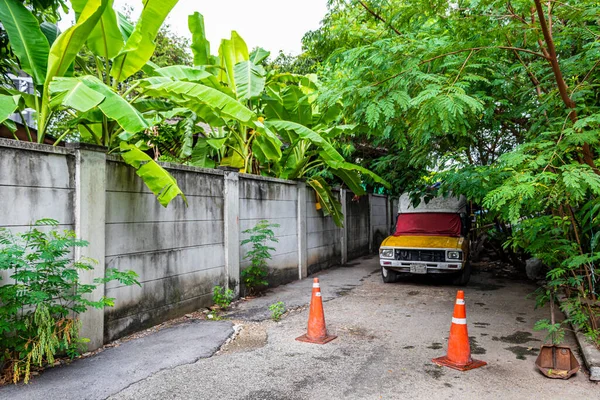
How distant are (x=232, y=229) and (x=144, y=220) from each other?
7.03 ft

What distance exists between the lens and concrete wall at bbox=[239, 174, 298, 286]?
840 cm

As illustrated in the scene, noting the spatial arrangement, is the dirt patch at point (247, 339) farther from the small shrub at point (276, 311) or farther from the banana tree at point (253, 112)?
the banana tree at point (253, 112)

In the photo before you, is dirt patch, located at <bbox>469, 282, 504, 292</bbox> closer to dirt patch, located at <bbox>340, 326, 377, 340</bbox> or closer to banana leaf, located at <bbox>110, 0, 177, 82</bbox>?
dirt patch, located at <bbox>340, 326, 377, 340</bbox>

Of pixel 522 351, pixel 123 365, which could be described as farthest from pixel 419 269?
pixel 123 365

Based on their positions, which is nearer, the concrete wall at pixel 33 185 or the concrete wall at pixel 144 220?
the concrete wall at pixel 33 185

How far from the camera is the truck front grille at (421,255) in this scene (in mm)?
9156

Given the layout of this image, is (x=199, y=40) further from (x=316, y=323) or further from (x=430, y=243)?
(x=430, y=243)

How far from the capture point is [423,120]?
4836mm

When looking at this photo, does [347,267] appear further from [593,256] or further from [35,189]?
[35,189]

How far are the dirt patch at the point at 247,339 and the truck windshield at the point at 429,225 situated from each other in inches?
214

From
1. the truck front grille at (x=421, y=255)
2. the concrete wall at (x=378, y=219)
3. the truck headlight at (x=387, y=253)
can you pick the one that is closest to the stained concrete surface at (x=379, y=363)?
the truck front grille at (x=421, y=255)

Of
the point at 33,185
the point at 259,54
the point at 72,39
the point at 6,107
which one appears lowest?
the point at 33,185

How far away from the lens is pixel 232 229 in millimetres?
7859

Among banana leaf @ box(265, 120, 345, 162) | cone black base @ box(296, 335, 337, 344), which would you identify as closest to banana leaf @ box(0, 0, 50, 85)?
banana leaf @ box(265, 120, 345, 162)
